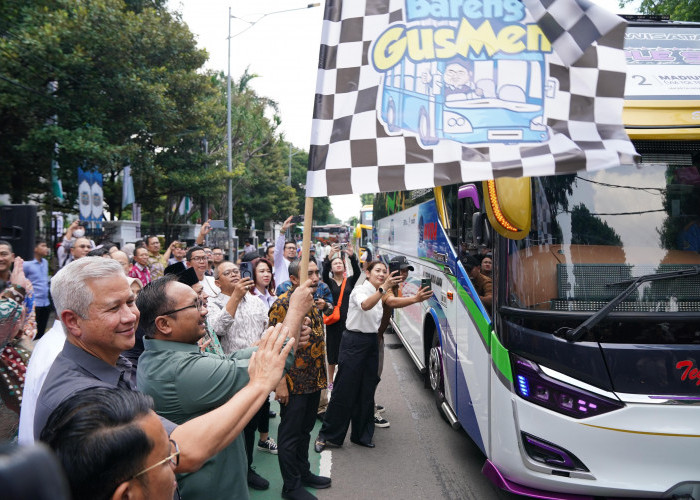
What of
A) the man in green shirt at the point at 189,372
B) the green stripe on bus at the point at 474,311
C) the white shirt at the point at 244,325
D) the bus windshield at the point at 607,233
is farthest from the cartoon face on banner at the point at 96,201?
the bus windshield at the point at 607,233

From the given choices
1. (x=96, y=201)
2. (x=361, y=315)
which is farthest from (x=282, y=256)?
(x=96, y=201)

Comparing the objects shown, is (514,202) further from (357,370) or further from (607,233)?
(357,370)

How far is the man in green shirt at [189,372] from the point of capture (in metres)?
2.17

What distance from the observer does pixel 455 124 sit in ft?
7.48

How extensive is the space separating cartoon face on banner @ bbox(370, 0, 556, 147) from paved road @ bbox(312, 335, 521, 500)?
3.32 m

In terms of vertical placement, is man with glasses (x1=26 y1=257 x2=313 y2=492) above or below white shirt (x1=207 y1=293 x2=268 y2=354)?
above

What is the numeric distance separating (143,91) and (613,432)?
13004 mm

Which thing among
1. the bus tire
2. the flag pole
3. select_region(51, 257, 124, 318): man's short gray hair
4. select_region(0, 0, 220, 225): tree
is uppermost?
select_region(0, 0, 220, 225): tree

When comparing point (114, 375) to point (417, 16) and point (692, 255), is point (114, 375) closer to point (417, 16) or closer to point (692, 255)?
point (417, 16)

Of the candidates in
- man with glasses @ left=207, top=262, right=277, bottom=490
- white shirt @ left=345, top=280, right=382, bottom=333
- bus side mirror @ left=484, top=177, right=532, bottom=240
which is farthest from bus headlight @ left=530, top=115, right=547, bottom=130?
white shirt @ left=345, top=280, right=382, bottom=333

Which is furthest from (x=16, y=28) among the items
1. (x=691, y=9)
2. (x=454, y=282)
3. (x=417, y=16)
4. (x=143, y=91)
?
(x=691, y=9)

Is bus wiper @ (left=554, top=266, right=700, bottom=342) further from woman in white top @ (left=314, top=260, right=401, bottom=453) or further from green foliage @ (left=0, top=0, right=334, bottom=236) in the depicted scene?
green foliage @ (left=0, top=0, right=334, bottom=236)

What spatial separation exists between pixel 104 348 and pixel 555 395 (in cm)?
262

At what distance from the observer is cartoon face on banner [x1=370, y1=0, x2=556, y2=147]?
226cm
